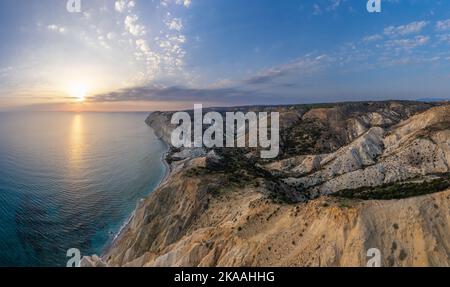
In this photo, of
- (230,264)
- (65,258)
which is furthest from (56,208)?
(230,264)

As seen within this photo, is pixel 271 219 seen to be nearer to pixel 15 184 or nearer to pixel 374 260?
pixel 374 260

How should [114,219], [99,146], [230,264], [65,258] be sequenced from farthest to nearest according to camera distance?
[99,146] → [114,219] → [65,258] → [230,264]

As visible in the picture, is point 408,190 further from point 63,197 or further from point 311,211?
point 63,197

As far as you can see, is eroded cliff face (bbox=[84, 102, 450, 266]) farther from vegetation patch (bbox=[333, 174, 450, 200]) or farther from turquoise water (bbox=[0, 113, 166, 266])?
turquoise water (bbox=[0, 113, 166, 266])

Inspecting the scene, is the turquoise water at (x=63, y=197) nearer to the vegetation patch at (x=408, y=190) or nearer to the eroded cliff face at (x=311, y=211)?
the eroded cliff face at (x=311, y=211)

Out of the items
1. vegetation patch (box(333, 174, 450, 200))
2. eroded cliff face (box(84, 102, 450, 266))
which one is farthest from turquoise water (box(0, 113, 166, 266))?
vegetation patch (box(333, 174, 450, 200))
